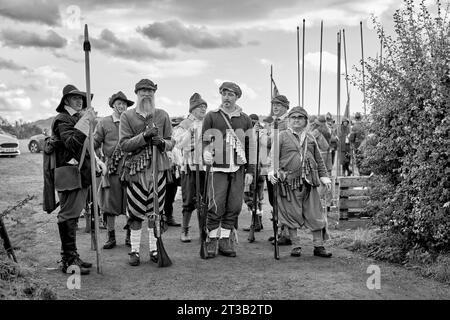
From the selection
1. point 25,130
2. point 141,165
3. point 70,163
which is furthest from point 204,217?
Answer: point 25,130

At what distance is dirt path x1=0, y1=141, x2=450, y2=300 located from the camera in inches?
211

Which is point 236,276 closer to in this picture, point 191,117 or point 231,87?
point 231,87

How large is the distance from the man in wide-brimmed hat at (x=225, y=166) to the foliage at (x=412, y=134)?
180cm

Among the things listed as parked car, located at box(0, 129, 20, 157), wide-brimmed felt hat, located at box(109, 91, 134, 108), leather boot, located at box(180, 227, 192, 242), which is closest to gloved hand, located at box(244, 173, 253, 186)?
leather boot, located at box(180, 227, 192, 242)

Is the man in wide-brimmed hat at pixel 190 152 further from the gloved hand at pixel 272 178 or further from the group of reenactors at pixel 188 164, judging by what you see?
the gloved hand at pixel 272 178

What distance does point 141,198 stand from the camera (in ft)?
21.7

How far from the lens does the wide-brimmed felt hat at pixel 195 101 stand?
8.72 metres

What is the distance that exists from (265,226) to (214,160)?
309cm

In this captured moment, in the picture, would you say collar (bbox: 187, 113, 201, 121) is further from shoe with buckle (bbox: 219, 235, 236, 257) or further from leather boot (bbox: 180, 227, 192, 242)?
shoe with buckle (bbox: 219, 235, 236, 257)

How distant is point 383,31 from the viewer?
694 centimetres

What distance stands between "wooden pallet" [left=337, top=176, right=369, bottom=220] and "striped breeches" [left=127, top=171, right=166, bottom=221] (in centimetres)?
380

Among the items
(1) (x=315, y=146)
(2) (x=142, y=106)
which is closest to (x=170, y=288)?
(2) (x=142, y=106)

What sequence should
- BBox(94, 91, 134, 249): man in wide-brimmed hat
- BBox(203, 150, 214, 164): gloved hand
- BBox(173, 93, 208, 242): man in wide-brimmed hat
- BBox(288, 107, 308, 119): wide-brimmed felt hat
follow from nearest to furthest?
BBox(203, 150, 214, 164): gloved hand → BBox(288, 107, 308, 119): wide-brimmed felt hat → BBox(94, 91, 134, 249): man in wide-brimmed hat → BBox(173, 93, 208, 242): man in wide-brimmed hat
